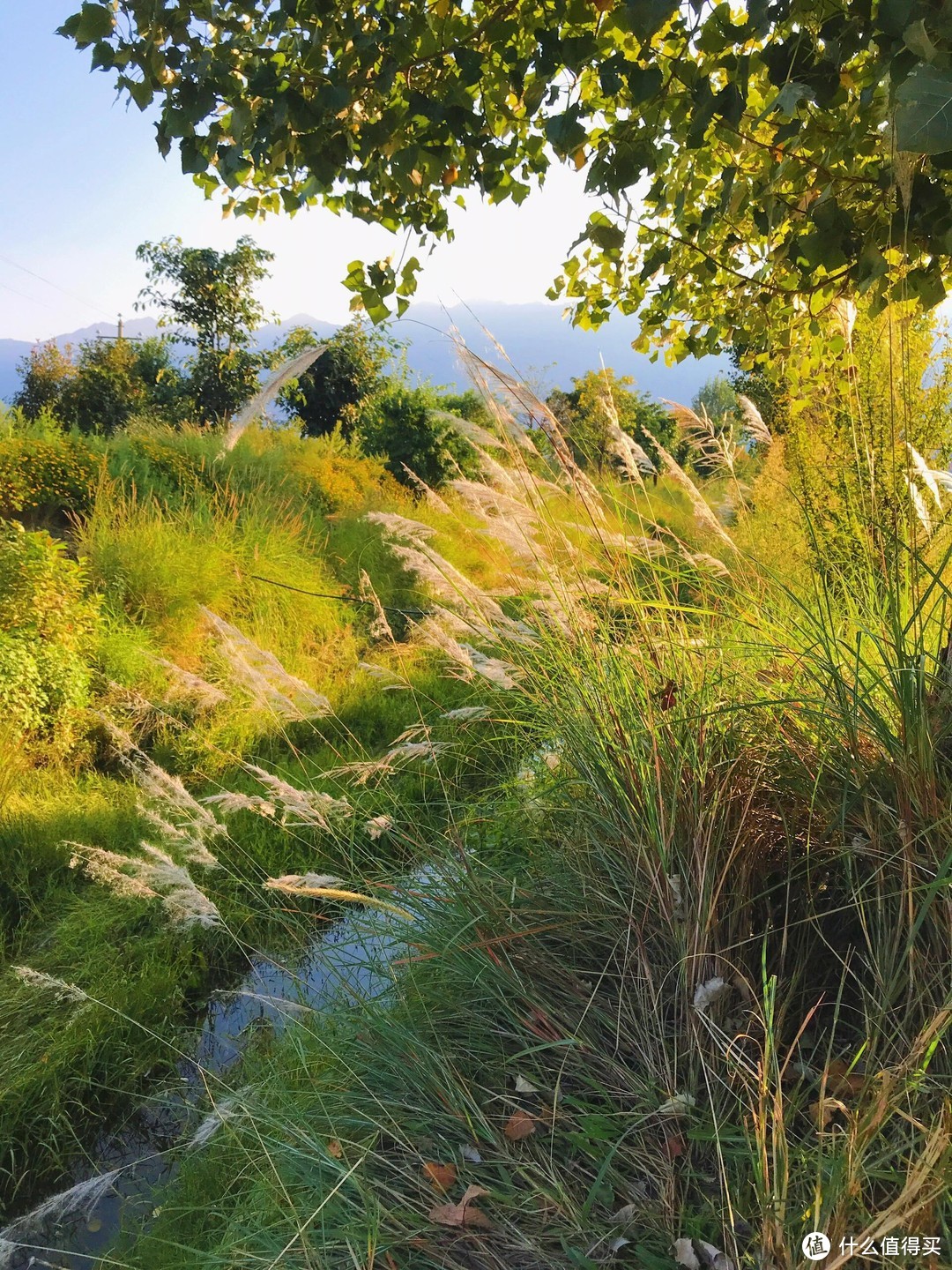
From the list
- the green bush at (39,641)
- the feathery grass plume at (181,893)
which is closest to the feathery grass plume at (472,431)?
the feathery grass plume at (181,893)

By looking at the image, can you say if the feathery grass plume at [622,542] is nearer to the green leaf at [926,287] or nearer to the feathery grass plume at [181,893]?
the green leaf at [926,287]

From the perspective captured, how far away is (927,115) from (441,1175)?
1.97 m

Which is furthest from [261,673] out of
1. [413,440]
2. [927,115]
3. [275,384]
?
[413,440]

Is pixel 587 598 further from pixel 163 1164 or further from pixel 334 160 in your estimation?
pixel 163 1164

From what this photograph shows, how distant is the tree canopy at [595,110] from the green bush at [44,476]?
4171 mm

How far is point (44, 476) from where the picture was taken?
6152mm

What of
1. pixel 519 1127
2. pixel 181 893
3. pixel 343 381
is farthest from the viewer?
pixel 343 381

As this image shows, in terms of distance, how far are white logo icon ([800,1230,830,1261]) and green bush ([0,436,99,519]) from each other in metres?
6.35

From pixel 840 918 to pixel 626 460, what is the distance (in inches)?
54.5

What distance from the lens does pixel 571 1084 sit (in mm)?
1600

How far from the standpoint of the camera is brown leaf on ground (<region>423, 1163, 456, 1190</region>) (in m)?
1.42

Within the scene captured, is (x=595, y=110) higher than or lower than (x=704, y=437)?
higher

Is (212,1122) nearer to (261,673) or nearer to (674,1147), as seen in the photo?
(674,1147)

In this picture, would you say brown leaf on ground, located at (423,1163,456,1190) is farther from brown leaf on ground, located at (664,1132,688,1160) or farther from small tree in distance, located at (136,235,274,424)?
A: small tree in distance, located at (136,235,274,424)
